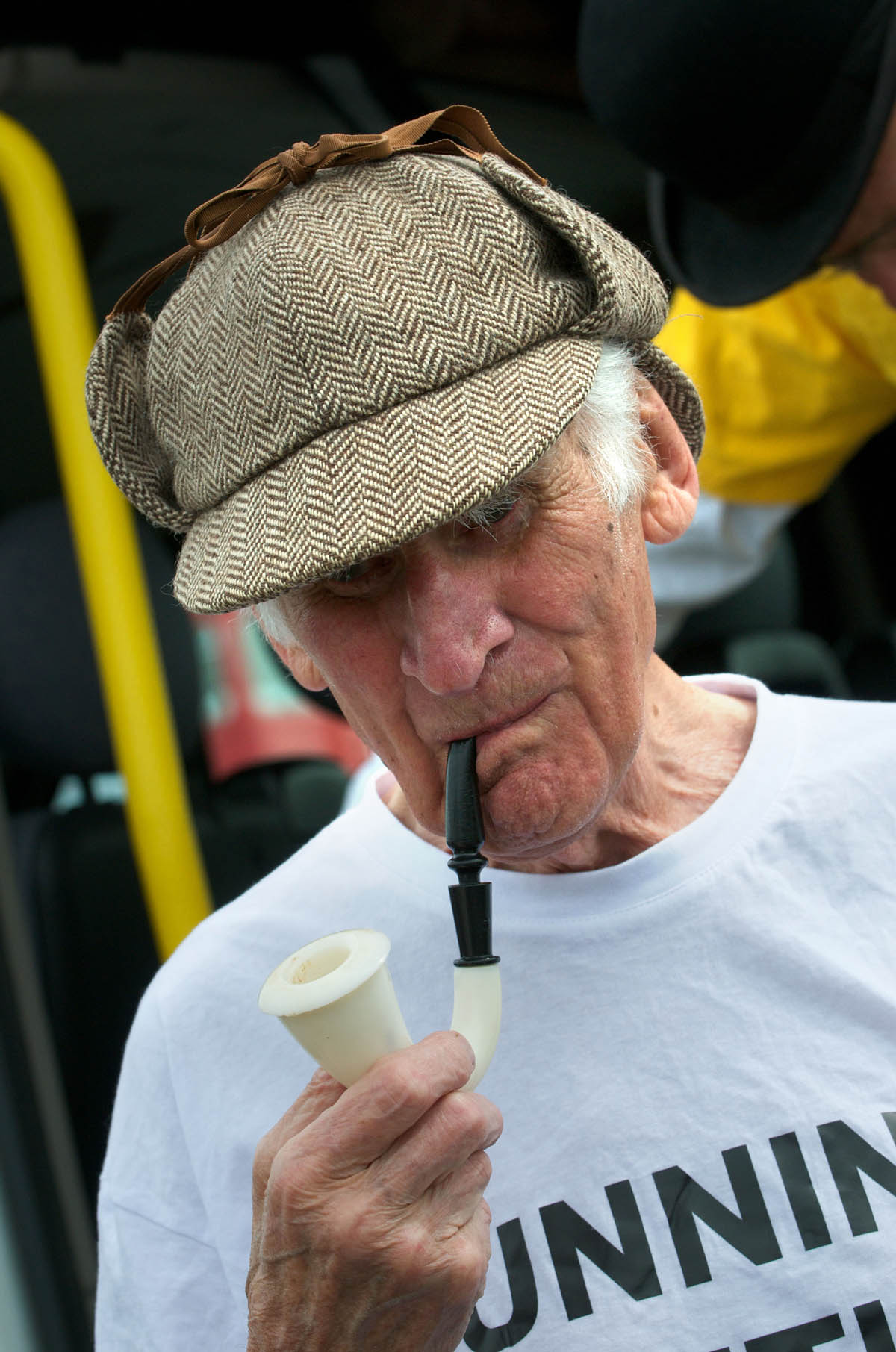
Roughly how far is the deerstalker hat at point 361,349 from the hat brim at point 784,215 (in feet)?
2.87

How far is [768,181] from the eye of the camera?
1764 millimetres

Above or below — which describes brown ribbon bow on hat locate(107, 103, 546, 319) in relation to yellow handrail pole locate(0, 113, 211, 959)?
above

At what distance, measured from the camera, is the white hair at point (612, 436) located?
0.97 meters

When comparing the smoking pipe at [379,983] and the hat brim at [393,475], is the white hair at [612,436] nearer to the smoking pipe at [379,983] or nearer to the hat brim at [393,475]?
the hat brim at [393,475]

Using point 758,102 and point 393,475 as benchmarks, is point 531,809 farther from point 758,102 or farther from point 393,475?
point 758,102

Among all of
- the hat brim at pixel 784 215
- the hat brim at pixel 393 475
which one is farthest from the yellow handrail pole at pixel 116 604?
the hat brim at pixel 393 475

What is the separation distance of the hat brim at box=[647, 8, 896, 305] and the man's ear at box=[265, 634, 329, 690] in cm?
106

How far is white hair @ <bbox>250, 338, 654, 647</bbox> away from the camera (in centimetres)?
97

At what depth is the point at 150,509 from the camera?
1.00 metres

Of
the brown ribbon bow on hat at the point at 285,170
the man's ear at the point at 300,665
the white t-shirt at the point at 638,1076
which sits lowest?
the white t-shirt at the point at 638,1076

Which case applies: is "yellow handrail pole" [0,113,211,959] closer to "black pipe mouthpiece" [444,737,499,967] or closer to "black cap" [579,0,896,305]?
"black cap" [579,0,896,305]

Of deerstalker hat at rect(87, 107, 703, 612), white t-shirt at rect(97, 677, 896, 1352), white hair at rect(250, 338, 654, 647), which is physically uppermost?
deerstalker hat at rect(87, 107, 703, 612)

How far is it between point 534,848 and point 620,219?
89.7 inches

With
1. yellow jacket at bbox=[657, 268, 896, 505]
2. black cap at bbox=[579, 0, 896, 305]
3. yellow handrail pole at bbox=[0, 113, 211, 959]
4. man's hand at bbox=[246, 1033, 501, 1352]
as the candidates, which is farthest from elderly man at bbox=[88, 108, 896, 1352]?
yellow jacket at bbox=[657, 268, 896, 505]
